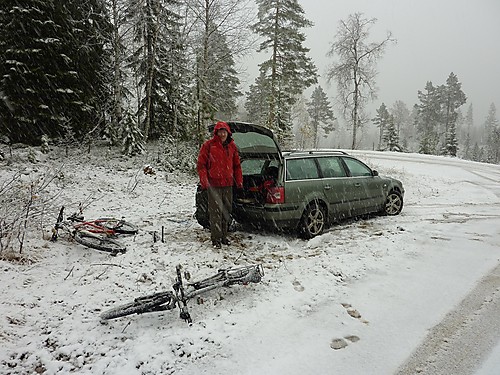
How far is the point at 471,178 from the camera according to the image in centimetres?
1565

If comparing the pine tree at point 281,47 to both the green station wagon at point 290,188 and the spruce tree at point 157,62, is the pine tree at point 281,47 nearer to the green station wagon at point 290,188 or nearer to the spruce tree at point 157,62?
the spruce tree at point 157,62

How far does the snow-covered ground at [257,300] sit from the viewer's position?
10.3ft

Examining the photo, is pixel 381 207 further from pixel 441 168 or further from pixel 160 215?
pixel 441 168

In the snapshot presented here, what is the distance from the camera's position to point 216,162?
18.6ft

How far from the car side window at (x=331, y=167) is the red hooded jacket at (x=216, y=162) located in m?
2.13

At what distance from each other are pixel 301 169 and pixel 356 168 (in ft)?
5.83

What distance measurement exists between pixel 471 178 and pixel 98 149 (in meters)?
16.7

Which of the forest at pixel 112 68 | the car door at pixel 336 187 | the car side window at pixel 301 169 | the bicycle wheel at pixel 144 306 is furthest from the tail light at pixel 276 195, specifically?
the forest at pixel 112 68

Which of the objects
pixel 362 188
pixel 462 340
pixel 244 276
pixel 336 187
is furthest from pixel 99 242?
pixel 362 188

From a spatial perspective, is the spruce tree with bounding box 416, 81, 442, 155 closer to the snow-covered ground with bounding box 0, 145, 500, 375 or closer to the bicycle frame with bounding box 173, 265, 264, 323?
the snow-covered ground with bounding box 0, 145, 500, 375

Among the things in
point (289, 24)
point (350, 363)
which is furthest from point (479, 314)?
point (289, 24)

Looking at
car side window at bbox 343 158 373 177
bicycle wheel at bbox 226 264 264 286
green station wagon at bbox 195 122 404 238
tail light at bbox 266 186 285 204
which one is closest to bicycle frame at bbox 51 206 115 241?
green station wagon at bbox 195 122 404 238

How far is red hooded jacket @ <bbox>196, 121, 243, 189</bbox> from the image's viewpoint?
5.65 meters

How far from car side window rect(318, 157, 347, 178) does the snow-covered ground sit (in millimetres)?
1146
